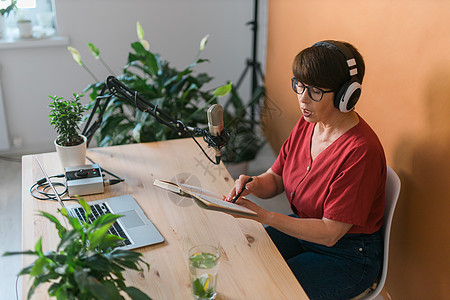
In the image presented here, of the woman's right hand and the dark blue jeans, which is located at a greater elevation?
the woman's right hand

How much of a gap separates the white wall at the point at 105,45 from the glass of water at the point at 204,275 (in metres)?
2.55

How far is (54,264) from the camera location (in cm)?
101

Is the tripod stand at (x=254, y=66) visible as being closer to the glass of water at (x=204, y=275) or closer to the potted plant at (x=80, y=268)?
the glass of water at (x=204, y=275)

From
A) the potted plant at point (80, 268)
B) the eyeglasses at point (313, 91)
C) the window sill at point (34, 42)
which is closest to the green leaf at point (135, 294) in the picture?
the potted plant at point (80, 268)

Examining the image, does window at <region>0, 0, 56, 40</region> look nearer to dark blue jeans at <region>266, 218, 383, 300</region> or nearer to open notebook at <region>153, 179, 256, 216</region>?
open notebook at <region>153, 179, 256, 216</region>

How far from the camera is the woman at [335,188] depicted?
1.50 m

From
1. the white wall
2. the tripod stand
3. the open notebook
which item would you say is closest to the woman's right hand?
the open notebook

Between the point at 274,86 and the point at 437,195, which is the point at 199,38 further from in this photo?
the point at 437,195

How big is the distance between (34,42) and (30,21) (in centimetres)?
17

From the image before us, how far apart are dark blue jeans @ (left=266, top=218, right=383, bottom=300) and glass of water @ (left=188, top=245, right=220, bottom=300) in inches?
16.3

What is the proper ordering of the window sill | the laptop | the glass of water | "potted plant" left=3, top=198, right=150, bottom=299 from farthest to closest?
the window sill < the laptop < the glass of water < "potted plant" left=3, top=198, right=150, bottom=299

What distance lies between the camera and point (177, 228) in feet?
4.99

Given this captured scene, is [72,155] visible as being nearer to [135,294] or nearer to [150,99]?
[135,294]

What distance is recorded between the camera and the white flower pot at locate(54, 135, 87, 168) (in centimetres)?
180
